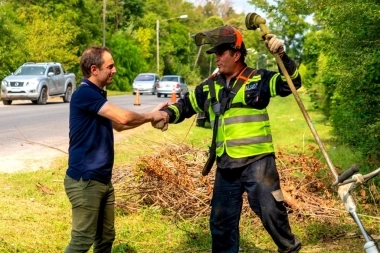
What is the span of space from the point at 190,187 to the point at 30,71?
19.5 m

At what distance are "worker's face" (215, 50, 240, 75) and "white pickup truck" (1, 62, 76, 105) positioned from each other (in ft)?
65.5

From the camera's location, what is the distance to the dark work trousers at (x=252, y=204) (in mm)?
4711

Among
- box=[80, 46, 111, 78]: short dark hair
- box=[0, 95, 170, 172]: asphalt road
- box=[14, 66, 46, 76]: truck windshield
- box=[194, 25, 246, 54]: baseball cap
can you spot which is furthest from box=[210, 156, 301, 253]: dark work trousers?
box=[14, 66, 46, 76]: truck windshield

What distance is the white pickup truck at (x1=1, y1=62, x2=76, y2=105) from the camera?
2388 centimetres

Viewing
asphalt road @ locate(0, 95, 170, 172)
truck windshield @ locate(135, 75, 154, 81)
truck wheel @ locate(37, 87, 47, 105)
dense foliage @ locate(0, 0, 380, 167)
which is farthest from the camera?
truck windshield @ locate(135, 75, 154, 81)

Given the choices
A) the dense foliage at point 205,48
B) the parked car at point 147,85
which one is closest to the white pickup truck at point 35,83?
the dense foliage at point 205,48

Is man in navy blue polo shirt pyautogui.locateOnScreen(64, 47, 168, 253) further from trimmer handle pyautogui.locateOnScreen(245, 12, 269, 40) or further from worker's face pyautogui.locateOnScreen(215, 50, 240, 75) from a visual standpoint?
trimmer handle pyautogui.locateOnScreen(245, 12, 269, 40)

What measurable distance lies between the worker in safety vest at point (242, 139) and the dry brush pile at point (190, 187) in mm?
1901

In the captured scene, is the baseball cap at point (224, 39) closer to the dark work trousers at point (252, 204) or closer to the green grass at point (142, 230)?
the dark work trousers at point (252, 204)

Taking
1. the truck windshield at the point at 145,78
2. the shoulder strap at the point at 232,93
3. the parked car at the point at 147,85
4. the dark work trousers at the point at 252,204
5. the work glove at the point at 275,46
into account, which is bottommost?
the parked car at the point at 147,85

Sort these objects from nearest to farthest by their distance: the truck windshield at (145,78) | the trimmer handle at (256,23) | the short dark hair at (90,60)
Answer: the short dark hair at (90,60)
the trimmer handle at (256,23)
the truck windshield at (145,78)

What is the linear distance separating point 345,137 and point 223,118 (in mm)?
4088

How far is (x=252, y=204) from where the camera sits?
4.82m

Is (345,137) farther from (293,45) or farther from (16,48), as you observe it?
(293,45)
